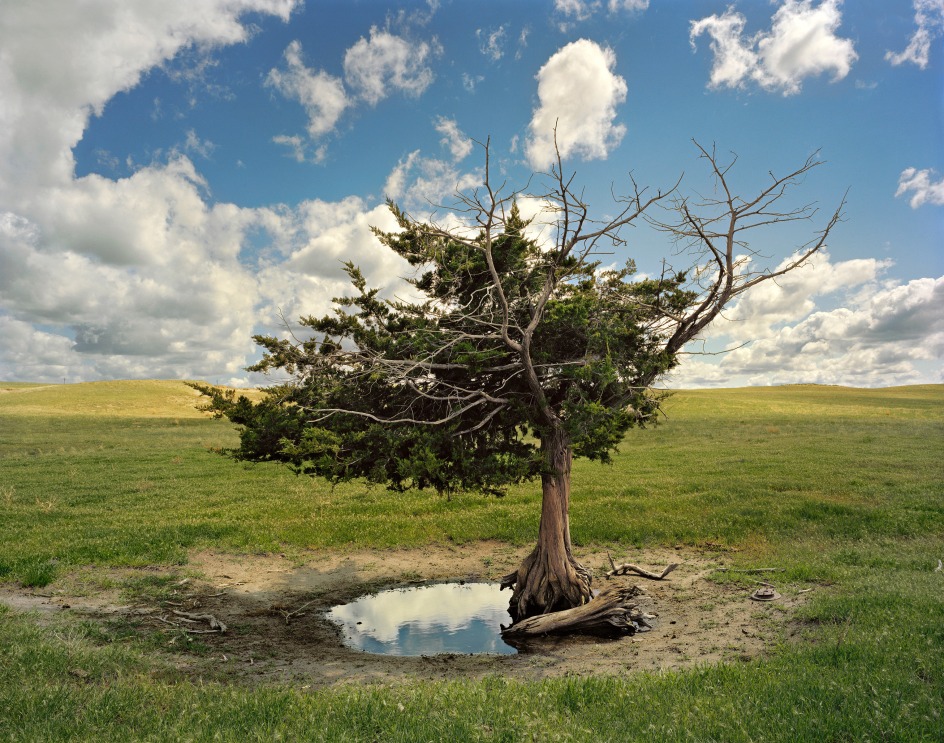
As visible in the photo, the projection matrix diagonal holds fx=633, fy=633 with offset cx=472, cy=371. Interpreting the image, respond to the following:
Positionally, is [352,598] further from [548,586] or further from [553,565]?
[553,565]

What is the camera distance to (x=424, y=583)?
64.0ft

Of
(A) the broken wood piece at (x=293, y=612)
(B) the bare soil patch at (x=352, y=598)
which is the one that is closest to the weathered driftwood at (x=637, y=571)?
(B) the bare soil patch at (x=352, y=598)

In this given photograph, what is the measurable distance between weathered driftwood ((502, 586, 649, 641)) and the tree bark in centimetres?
128

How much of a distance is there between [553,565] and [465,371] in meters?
5.82

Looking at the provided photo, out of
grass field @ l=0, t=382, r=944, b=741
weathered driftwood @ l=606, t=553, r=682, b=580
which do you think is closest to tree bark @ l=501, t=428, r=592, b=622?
weathered driftwood @ l=606, t=553, r=682, b=580

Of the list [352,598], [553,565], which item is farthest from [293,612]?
[553,565]

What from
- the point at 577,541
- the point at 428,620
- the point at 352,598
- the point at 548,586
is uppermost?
the point at 548,586

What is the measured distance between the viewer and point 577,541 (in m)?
22.9

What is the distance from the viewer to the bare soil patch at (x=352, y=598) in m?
12.5

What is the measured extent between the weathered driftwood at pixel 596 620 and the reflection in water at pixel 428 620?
77 centimetres

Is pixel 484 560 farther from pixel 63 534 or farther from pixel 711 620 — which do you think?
pixel 63 534

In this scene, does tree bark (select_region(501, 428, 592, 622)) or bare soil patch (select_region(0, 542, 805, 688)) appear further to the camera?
tree bark (select_region(501, 428, 592, 622))

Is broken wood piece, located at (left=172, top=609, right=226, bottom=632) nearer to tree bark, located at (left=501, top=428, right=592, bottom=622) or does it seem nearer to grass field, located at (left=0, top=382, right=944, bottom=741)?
grass field, located at (left=0, top=382, right=944, bottom=741)

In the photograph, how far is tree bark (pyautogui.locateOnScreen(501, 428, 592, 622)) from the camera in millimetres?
17047
